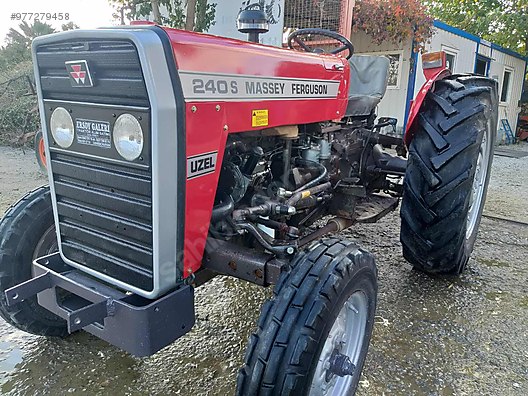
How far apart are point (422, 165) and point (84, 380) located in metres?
2.08

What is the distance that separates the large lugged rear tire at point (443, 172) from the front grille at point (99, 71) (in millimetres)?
1830

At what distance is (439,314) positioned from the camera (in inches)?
104

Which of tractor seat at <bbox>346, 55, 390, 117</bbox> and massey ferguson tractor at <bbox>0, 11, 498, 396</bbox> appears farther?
tractor seat at <bbox>346, 55, 390, 117</bbox>

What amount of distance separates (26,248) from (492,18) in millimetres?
16582

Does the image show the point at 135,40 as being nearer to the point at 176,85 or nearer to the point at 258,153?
the point at 176,85

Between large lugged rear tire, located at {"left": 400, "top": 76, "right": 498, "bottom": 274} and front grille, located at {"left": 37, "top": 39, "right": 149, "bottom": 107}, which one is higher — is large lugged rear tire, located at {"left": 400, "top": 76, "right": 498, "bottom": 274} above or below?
below

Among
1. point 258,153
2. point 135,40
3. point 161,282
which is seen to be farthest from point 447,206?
point 135,40

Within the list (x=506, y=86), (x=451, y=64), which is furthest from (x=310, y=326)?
(x=506, y=86)

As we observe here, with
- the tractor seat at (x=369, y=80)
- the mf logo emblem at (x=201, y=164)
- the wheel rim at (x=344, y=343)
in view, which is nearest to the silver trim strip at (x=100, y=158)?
the mf logo emblem at (x=201, y=164)

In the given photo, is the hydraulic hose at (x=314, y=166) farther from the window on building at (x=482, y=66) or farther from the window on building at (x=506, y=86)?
the window on building at (x=506, y=86)

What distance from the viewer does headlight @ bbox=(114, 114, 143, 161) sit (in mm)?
1438

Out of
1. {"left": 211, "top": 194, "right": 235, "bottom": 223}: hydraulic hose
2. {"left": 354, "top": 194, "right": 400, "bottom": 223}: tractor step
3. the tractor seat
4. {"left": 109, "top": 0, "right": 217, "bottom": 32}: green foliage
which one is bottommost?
{"left": 354, "top": 194, "right": 400, "bottom": 223}: tractor step

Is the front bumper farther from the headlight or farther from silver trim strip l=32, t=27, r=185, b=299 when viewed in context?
the headlight

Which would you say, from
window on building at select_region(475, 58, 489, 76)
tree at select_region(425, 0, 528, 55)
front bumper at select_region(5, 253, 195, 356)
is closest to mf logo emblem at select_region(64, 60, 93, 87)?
front bumper at select_region(5, 253, 195, 356)
